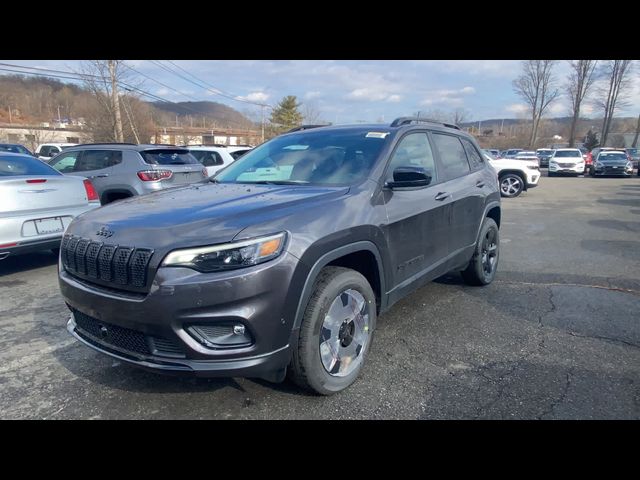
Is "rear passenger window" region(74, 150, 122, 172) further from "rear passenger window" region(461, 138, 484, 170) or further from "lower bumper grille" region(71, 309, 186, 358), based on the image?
"rear passenger window" region(461, 138, 484, 170)

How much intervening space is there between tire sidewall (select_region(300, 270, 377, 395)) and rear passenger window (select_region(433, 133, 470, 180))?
6.11ft

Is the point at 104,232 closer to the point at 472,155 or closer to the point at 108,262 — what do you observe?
the point at 108,262

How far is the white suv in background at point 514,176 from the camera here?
14867 millimetres

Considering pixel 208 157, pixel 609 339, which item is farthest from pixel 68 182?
pixel 609 339

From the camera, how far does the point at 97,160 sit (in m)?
8.12

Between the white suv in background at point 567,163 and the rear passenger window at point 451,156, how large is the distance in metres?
26.1

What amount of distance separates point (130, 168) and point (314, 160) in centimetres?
550

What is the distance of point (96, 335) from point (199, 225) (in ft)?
3.37

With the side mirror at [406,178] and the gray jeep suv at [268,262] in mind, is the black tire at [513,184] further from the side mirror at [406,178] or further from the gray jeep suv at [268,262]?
the side mirror at [406,178]

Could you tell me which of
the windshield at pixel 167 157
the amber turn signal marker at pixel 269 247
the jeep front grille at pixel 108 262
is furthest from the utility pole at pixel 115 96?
the amber turn signal marker at pixel 269 247

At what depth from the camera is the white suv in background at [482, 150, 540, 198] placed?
48.8ft
